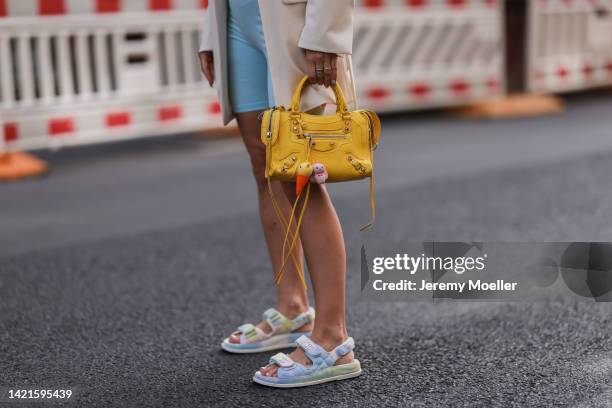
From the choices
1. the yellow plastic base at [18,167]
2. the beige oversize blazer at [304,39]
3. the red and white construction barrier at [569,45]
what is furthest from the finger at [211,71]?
the red and white construction barrier at [569,45]

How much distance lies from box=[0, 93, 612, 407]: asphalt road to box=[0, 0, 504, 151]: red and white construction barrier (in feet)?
1.07

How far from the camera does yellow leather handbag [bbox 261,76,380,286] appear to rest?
2498 millimetres

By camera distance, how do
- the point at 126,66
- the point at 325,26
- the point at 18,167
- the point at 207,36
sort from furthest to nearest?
the point at 126,66, the point at 18,167, the point at 207,36, the point at 325,26

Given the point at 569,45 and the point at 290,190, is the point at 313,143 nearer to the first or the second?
the point at 290,190

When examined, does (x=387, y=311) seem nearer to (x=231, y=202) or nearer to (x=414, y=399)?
(x=414, y=399)

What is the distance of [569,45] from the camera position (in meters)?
9.75

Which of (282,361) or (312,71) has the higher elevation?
(312,71)

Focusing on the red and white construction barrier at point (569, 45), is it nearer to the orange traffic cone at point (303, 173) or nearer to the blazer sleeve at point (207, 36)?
the blazer sleeve at point (207, 36)

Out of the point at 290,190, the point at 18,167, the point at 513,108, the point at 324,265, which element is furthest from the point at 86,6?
the point at 324,265

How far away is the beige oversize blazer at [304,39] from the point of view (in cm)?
247

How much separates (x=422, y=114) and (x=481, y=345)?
643cm

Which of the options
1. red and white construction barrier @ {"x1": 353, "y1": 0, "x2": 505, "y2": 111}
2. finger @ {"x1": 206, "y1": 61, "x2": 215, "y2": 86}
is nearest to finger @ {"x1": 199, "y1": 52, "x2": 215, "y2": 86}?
finger @ {"x1": 206, "y1": 61, "x2": 215, "y2": 86}

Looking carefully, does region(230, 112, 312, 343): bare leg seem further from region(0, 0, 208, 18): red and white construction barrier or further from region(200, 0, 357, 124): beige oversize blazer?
region(0, 0, 208, 18): red and white construction barrier

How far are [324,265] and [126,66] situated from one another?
482 cm
